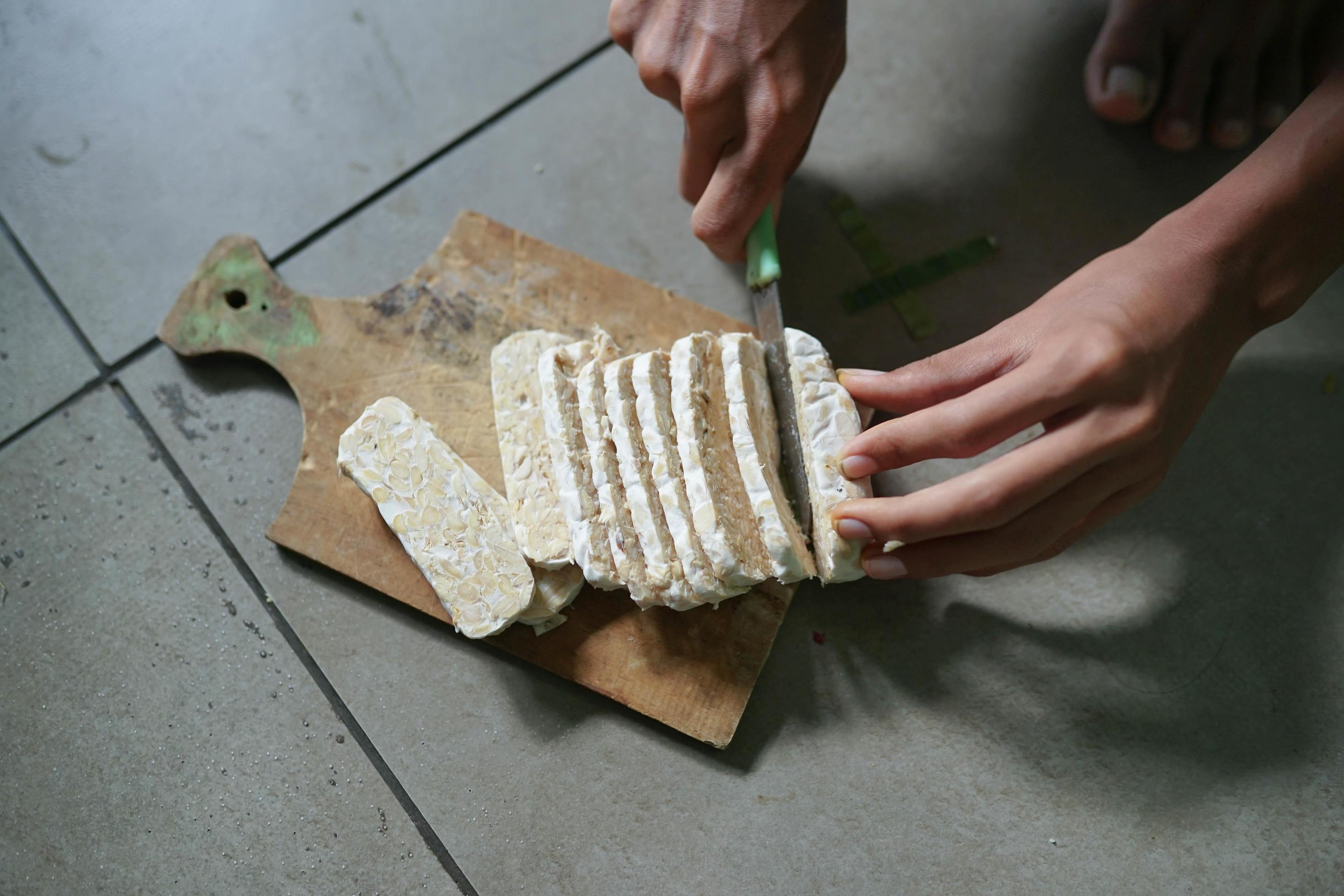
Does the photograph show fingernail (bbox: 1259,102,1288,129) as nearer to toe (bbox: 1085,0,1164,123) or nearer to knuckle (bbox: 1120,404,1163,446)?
toe (bbox: 1085,0,1164,123)

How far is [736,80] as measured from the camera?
2.06 meters

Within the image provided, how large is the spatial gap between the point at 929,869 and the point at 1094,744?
23.1 inches

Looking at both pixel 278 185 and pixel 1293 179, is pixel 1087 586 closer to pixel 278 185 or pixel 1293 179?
pixel 1293 179

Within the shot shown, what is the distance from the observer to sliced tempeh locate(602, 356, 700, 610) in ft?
6.61

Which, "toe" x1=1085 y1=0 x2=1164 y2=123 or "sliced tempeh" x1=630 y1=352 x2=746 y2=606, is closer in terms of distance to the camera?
"sliced tempeh" x1=630 y1=352 x2=746 y2=606

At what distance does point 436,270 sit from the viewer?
254cm

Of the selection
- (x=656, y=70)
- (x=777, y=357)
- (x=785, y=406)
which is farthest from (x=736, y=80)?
(x=785, y=406)

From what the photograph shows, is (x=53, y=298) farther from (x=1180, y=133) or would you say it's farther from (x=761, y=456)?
(x=1180, y=133)

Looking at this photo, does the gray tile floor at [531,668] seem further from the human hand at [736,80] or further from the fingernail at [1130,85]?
the human hand at [736,80]

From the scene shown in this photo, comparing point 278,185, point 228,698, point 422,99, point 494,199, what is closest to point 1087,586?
point 494,199

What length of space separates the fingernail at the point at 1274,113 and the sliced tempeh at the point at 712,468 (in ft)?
7.20

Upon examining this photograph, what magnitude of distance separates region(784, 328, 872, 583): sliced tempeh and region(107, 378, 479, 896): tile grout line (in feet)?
4.20

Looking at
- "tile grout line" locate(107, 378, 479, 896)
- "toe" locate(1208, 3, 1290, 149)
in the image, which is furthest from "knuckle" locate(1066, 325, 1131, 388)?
"tile grout line" locate(107, 378, 479, 896)

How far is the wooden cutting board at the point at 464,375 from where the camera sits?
2.21 m
